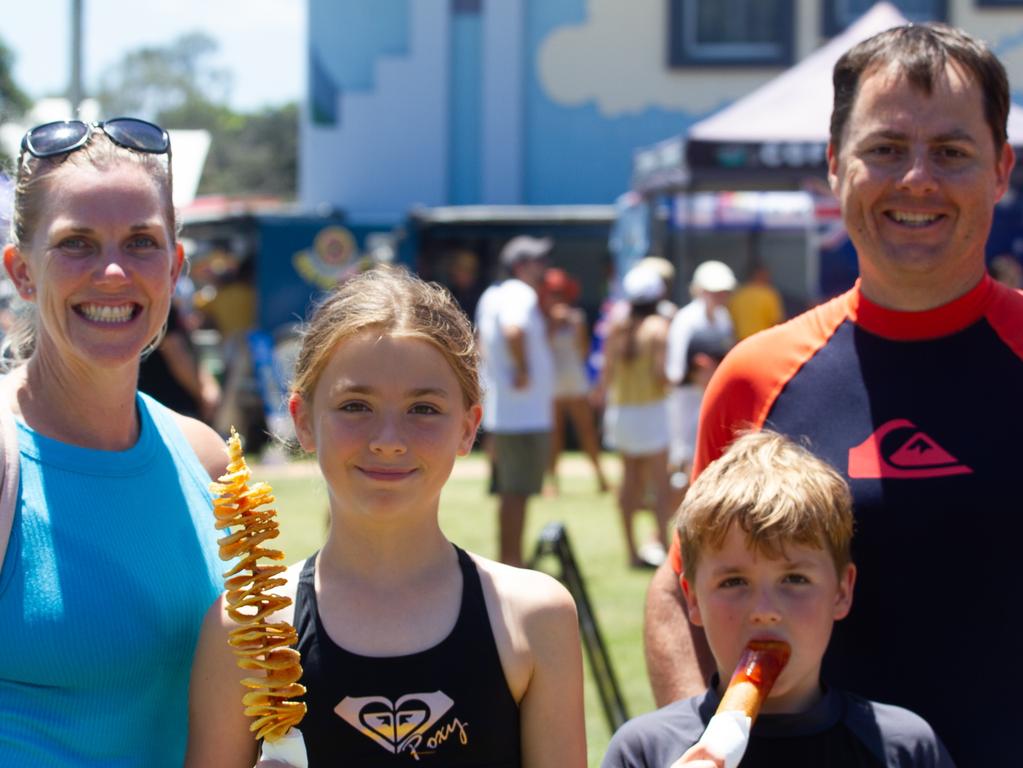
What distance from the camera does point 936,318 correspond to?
8.23ft

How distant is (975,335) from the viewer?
2.50 meters

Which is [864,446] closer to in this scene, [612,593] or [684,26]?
[612,593]

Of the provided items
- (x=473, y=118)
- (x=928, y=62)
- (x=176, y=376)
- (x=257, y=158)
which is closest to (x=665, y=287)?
(x=176, y=376)

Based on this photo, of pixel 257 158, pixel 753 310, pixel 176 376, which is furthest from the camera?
pixel 257 158

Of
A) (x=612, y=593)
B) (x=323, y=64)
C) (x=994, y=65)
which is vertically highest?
(x=323, y=64)

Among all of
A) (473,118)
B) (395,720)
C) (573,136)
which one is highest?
(473,118)

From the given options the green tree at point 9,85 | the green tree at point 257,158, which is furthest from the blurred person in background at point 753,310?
the green tree at point 257,158

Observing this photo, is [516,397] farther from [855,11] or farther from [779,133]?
[855,11]

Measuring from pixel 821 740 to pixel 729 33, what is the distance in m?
18.0

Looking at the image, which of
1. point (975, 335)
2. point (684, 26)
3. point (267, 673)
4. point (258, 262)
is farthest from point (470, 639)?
point (684, 26)

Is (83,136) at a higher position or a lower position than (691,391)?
higher

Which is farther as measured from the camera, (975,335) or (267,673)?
(975,335)

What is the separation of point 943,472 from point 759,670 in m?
0.54

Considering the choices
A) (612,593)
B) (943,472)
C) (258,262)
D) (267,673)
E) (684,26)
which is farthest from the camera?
(684,26)
